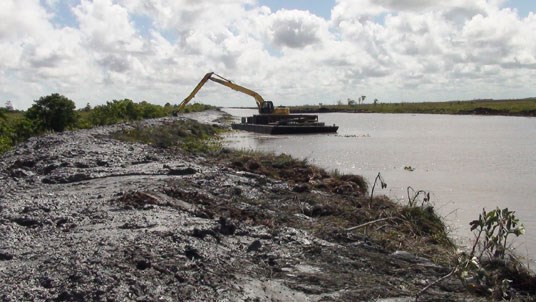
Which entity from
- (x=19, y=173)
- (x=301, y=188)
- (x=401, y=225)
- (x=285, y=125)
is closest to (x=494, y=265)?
(x=401, y=225)

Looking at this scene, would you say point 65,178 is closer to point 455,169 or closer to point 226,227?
point 226,227

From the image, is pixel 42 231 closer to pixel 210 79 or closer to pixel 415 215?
pixel 415 215

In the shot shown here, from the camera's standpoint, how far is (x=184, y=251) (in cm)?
710

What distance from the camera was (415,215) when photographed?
11008 mm

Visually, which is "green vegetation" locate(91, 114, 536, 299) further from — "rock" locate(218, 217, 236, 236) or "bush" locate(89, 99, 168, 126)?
"bush" locate(89, 99, 168, 126)

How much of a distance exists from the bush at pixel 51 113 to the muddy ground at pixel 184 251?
53.8ft

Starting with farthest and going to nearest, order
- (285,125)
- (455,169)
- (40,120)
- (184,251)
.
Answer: (285,125) → (40,120) → (455,169) → (184,251)

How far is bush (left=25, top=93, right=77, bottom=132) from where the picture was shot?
27328 millimetres

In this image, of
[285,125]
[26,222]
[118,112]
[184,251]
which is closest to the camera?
[184,251]

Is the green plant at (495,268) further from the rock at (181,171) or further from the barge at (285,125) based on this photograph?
the barge at (285,125)

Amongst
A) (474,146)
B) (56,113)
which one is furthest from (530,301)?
(474,146)

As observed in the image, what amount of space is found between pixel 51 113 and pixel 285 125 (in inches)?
935

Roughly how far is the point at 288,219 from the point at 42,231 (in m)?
4.00

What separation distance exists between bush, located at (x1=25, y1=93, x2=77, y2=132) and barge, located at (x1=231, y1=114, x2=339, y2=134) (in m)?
20.7
